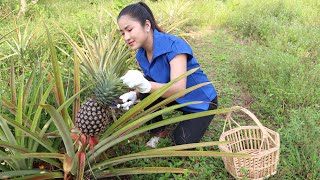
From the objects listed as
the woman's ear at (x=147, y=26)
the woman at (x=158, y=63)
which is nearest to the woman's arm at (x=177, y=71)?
the woman at (x=158, y=63)

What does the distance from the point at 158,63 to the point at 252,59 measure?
1.97 metres

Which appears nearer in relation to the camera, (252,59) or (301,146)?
(301,146)

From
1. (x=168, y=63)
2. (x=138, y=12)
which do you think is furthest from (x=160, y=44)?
(x=138, y=12)

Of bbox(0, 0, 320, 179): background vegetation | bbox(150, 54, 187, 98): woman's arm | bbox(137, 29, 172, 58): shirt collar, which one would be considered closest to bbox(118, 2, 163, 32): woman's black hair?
bbox(137, 29, 172, 58): shirt collar

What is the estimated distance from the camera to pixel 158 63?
227cm

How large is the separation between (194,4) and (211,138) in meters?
5.20

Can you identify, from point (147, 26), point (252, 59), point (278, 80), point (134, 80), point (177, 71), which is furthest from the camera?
point (252, 59)

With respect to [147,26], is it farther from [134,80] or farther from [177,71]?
[134,80]

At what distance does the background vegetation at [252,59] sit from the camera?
2285 millimetres

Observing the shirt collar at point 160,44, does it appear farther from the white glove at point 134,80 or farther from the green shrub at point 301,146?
the green shrub at point 301,146

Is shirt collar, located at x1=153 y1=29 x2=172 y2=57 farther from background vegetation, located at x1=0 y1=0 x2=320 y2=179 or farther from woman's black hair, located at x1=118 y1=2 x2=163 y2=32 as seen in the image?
background vegetation, located at x1=0 y1=0 x2=320 y2=179

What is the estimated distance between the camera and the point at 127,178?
6.84 ft

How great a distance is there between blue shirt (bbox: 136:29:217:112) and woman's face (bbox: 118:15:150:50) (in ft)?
0.34

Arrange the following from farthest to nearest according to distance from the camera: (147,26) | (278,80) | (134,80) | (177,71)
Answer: (278,80), (147,26), (177,71), (134,80)
